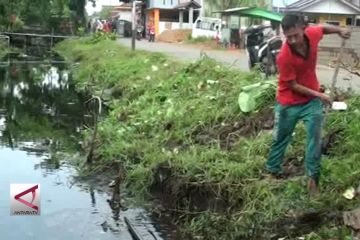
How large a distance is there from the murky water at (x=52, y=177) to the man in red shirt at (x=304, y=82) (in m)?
2.15

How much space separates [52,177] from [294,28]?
17.7 feet

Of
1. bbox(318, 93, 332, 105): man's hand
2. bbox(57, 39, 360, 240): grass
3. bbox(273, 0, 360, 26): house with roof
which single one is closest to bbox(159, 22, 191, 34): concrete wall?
bbox(273, 0, 360, 26): house with roof

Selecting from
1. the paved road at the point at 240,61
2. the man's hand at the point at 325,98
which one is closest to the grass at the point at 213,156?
the man's hand at the point at 325,98

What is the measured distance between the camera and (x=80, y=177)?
9.98m

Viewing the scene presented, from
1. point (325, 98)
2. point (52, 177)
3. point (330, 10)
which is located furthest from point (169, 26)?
point (325, 98)

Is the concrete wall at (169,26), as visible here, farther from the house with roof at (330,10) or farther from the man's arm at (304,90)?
the man's arm at (304,90)

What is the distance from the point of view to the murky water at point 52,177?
757cm

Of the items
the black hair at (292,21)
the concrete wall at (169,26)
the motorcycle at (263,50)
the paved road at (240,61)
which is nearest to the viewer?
the black hair at (292,21)

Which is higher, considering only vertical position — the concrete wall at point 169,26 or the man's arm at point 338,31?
the concrete wall at point 169,26

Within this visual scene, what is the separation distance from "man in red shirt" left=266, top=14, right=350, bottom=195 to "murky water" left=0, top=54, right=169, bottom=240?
2152 millimetres

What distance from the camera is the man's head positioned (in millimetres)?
6238

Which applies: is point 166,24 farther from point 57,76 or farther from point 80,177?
point 80,177

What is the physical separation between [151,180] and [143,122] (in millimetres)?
3037

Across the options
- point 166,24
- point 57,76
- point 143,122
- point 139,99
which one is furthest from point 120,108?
point 166,24
